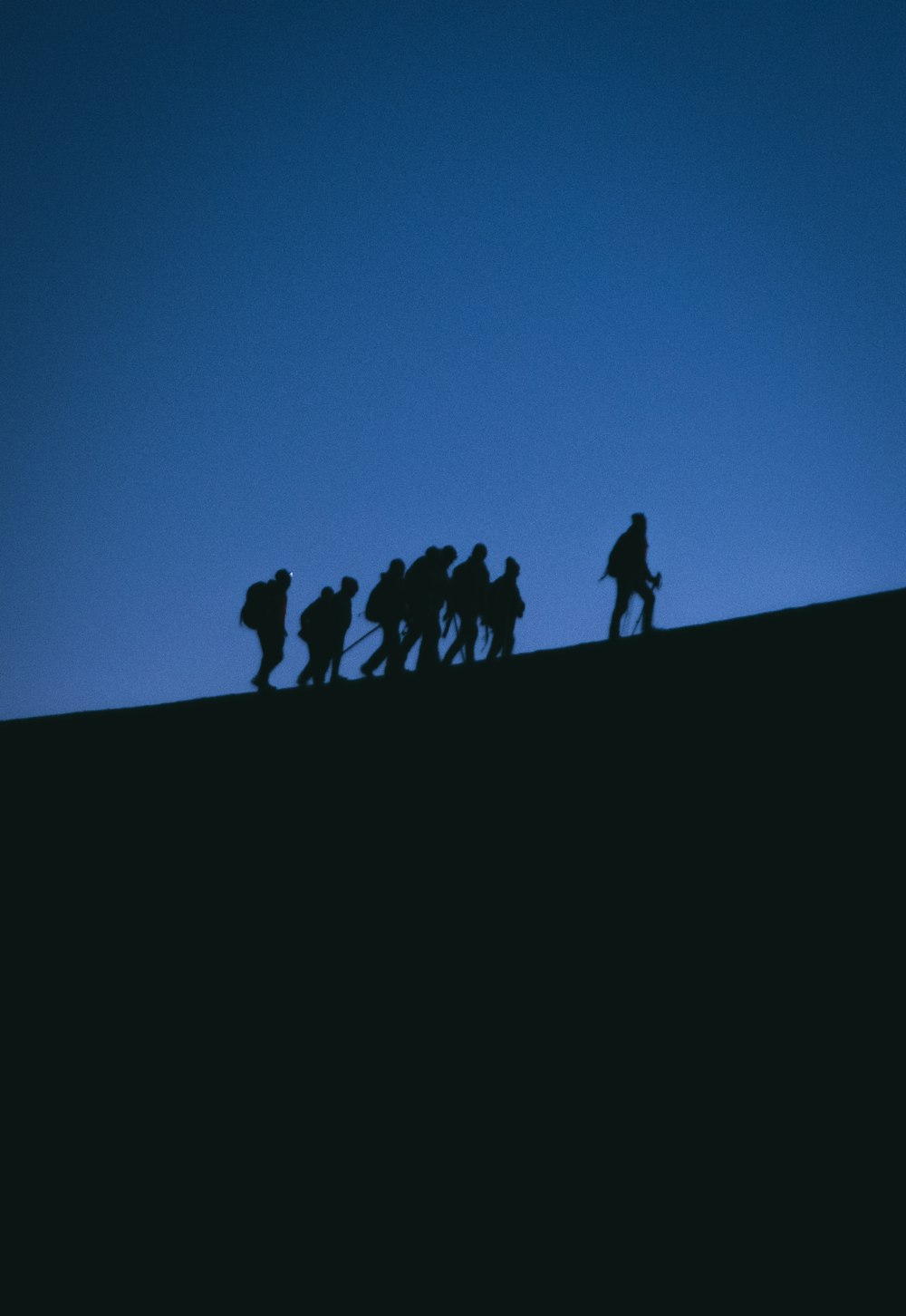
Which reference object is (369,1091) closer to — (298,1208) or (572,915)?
(298,1208)

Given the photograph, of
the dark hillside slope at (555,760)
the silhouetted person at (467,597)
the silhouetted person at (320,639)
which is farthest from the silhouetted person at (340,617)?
the dark hillside slope at (555,760)

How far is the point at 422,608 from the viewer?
11.6m

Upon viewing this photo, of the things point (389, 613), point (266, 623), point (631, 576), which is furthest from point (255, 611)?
point (631, 576)

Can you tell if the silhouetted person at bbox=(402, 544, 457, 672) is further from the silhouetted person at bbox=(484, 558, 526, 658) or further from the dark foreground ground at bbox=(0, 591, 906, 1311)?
the dark foreground ground at bbox=(0, 591, 906, 1311)

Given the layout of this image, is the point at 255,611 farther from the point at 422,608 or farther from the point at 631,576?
the point at 631,576

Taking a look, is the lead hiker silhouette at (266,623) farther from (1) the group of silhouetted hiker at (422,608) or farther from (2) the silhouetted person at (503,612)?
(2) the silhouetted person at (503,612)

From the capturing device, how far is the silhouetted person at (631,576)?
11281 mm

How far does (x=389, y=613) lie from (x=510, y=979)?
5.67m

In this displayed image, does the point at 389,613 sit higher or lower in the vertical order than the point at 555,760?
higher

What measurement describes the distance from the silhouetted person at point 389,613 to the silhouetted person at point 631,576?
6.70ft

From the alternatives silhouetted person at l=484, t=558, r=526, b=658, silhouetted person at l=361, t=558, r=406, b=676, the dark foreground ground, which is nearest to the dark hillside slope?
the dark foreground ground

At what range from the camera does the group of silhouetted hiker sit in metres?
11.3

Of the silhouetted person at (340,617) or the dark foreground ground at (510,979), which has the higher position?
the silhouetted person at (340,617)

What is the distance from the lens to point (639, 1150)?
5.52 m
